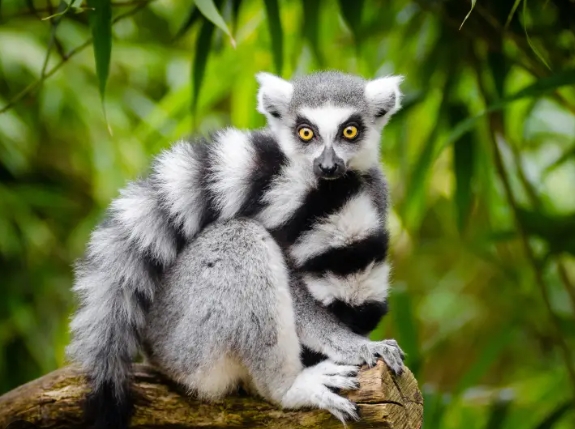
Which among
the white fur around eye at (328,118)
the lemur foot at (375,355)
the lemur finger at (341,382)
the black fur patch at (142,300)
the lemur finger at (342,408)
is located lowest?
the lemur finger at (342,408)

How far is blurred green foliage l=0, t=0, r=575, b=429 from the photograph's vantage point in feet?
13.5

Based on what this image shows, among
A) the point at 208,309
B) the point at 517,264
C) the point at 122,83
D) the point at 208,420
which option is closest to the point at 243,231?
the point at 208,309

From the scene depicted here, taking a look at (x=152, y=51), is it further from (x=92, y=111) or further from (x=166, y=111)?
(x=166, y=111)

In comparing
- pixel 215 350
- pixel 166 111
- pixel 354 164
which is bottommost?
pixel 215 350

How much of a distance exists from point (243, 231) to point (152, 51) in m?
3.71

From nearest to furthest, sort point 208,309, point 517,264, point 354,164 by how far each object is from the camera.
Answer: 1. point 208,309
2. point 354,164
3. point 517,264

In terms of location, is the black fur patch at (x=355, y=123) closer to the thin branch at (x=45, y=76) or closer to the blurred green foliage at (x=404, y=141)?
the blurred green foliage at (x=404, y=141)

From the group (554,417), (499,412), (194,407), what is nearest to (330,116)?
(194,407)

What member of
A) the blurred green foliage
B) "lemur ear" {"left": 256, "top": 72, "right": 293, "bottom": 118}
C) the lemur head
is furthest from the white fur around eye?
the blurred green foliage

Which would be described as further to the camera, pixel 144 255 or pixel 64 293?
pixel 64 293

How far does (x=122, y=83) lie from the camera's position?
6.62 m

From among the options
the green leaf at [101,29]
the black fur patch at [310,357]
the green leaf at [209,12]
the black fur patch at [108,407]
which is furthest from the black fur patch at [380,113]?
the black fur patch at [108,407]

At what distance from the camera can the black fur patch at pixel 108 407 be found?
10.5ft

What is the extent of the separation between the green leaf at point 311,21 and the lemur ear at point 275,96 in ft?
2.22
